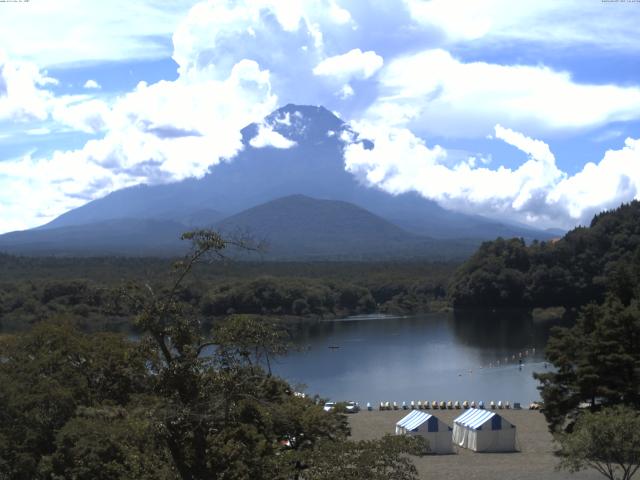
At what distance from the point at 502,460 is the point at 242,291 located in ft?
143

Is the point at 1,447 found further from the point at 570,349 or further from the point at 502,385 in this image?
the point at 502,385

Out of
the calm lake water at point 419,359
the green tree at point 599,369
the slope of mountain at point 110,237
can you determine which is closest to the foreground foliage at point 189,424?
the green tree at point 599,369

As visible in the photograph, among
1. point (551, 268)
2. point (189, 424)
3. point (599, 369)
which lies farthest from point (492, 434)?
point (551, 268)

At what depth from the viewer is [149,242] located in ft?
552

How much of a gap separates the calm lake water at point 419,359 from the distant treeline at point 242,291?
16.3 ft

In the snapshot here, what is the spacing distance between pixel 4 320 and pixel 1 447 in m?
47.2

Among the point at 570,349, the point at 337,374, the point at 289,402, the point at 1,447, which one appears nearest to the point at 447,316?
the point at 337,374

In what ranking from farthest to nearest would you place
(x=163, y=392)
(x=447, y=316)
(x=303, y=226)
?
(x=303, y=226) → (x=447, y=316) → (x=163, y=392)

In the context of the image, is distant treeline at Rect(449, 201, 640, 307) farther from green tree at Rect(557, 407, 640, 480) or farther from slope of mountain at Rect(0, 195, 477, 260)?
slope of mountain at Rect(0, 195, 477, 260)

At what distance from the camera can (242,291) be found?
6256 centimetres

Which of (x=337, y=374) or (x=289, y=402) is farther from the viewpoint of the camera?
(x=337, y=374)

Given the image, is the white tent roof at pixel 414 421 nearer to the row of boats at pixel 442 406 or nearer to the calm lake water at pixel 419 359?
the calm lake water at pixel 419 359

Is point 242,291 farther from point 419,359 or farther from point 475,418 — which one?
point 475,418

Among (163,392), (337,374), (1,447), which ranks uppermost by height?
(163,392)
